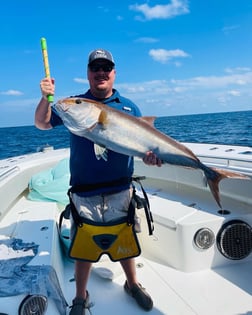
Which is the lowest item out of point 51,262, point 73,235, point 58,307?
point 58,307

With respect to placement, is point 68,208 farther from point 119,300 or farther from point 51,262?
point 119,300

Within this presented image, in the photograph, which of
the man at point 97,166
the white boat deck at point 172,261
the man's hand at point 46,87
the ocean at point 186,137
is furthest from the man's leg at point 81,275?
the ocean at point 186,137

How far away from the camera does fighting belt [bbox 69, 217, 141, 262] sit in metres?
2.28

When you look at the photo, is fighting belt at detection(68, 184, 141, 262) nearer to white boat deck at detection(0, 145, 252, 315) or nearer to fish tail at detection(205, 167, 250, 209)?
white boat deck at detection(0, 145, 252, 315)

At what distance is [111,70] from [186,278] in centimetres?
205

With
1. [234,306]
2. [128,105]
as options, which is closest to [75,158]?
[128,105]

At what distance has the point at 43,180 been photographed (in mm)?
4141

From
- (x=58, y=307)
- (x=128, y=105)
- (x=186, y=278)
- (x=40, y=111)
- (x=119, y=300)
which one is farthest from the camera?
(x=186, y=278)

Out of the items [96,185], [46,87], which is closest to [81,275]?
[96,185]

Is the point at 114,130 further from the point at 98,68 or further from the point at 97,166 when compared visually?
the point at 98,68

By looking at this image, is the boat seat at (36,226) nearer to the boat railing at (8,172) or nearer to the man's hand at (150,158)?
the boat railing at (8,172)

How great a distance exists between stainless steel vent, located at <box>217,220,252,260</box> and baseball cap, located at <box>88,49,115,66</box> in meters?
1.96

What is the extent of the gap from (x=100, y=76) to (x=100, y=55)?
0.15 m

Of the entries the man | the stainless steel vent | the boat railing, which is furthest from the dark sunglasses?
the boat railing
